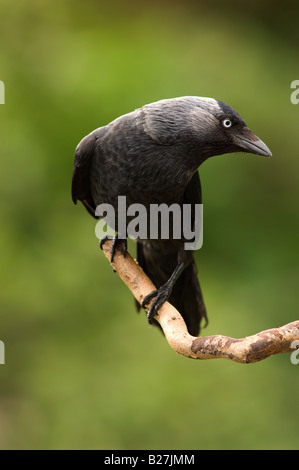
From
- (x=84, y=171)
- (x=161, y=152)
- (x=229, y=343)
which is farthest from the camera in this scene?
(x=84, y=171)

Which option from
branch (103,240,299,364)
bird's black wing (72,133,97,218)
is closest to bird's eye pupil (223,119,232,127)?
bird's black wing (72,133,97,218)

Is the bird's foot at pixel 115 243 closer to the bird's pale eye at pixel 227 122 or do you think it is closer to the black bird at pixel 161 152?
the black bird at pixel 161 152

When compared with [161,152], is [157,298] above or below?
below

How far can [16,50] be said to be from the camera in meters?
5.62

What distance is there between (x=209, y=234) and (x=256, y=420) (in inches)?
67.5

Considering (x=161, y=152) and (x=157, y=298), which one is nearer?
(x=161, y=152)

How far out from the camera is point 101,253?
203 inches

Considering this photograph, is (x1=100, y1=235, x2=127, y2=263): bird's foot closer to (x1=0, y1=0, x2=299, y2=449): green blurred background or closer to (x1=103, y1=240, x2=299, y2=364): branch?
(x1=103, y1=240, x2=299, y2=364): branch

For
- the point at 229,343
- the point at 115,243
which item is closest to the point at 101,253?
A: the point at 115,243

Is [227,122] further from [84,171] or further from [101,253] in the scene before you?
[101,253]

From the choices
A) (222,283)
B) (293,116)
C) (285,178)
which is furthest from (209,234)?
(293,116)

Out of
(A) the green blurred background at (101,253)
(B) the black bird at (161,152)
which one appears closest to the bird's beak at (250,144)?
(B) the black bird at (161,152)

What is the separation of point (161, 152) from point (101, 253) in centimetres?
246

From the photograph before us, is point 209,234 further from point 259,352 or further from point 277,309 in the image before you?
point 259,352
